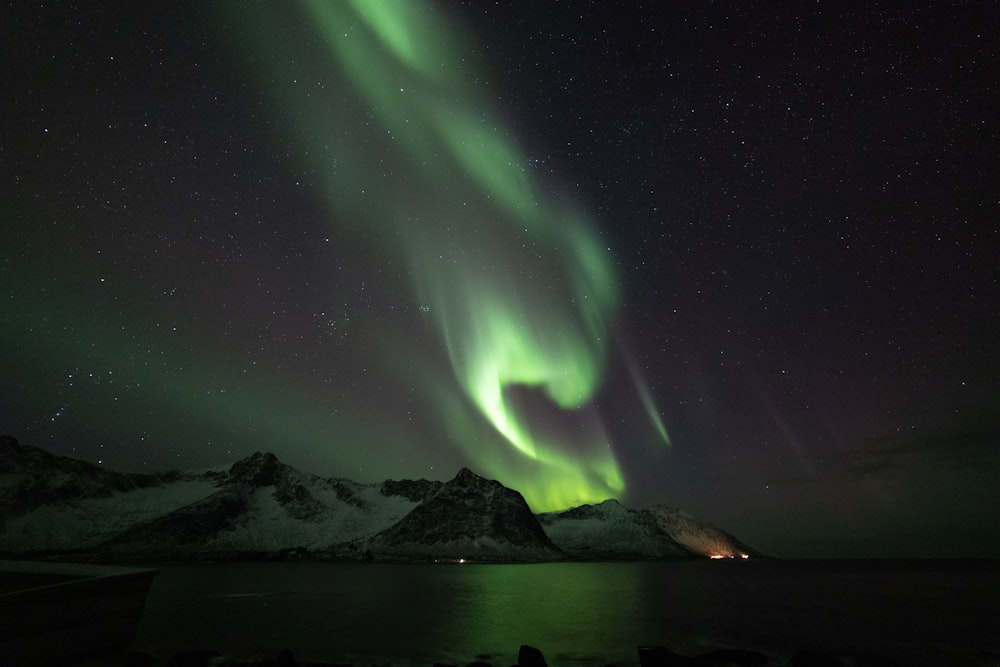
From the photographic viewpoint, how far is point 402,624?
182 ft

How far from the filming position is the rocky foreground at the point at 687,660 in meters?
29.6

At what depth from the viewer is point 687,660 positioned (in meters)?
30.9

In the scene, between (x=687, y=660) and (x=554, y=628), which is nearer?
(x=687, y=660)

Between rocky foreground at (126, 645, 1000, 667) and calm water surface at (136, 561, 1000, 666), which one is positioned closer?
rocky foreground at (126, 645, 1000, 667)

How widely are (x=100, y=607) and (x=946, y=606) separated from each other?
331ft

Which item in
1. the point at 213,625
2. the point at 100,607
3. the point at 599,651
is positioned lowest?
the point at 213,625

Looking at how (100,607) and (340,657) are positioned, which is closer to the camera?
(100,607)

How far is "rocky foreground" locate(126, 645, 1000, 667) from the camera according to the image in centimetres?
2962

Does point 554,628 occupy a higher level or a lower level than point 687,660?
lower

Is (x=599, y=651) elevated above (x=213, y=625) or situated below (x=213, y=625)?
above

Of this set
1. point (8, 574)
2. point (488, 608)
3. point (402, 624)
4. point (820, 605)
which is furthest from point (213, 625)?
point (820, 605)

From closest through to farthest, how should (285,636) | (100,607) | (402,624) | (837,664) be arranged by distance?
(100,607), (837,664), (285,636), (402,624)

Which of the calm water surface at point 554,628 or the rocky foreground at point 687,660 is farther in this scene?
the calm water surface at point 554,628

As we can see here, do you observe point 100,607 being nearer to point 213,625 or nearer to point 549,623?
point 213,625
